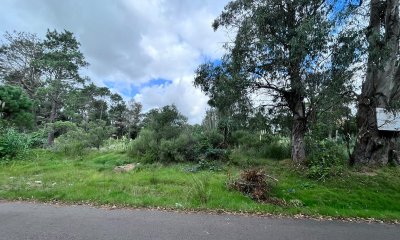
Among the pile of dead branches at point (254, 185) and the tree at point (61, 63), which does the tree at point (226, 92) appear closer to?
the pile of dead branches at point (254, 185)

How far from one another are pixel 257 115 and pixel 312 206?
5028 millimetres

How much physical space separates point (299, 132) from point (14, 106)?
16262 millimetres

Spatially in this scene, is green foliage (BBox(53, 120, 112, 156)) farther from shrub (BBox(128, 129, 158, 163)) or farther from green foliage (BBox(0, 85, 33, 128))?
shrub (BBox(128, 129, 158, 163))

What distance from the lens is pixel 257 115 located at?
11.7m

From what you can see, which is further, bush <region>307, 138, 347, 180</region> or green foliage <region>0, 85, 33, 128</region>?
green foliage <region>0, 85, 33, 128</region>

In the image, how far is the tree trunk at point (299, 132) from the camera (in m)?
11.1

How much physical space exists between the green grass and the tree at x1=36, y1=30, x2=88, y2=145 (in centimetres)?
1732

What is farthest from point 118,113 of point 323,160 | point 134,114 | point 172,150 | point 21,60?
point 323,160

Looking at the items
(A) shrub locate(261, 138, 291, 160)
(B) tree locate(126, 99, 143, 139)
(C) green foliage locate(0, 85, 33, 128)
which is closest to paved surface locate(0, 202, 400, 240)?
(A) shrub locate(261, 138, 291, 160)

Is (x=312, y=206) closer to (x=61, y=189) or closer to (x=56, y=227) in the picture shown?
(x=56, y=227)

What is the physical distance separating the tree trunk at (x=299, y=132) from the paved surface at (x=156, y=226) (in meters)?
5.10

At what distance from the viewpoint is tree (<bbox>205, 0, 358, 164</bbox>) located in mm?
7637

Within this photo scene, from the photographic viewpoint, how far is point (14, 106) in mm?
16781

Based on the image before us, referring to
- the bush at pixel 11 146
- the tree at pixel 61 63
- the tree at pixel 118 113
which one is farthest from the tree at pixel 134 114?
the bush at pixel 11 146
